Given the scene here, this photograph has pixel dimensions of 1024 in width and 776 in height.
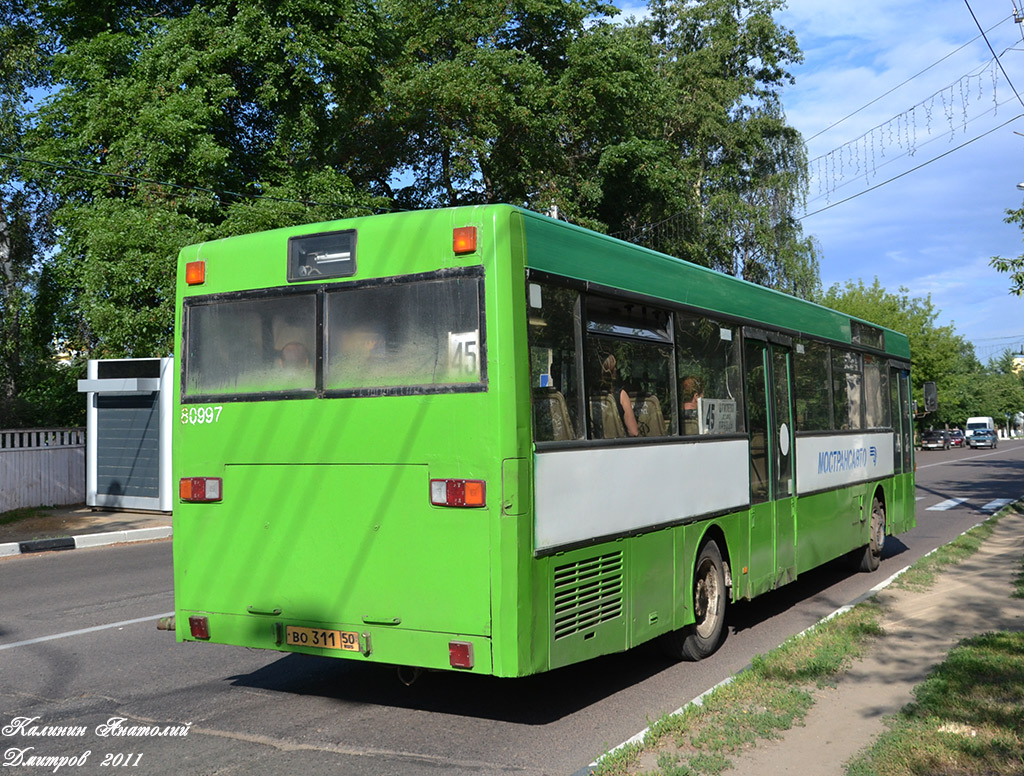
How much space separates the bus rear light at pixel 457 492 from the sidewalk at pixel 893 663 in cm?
188

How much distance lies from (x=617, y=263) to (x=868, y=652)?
11.7ft

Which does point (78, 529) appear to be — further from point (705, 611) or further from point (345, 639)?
point (345, 639)

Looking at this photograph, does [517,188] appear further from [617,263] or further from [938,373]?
[938,373]

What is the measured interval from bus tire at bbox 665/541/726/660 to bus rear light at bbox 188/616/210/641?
Result: 3413mm

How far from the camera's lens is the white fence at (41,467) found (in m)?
19.9

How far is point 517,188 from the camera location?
3031 cm

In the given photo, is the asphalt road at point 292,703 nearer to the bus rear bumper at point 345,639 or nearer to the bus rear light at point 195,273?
the bus rear bumper at point 345,639

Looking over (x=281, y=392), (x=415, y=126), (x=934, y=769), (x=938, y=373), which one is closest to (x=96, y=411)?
(x=415, y=126)

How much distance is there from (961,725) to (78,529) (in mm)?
15647

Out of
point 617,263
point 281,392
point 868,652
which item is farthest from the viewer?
point 868,652

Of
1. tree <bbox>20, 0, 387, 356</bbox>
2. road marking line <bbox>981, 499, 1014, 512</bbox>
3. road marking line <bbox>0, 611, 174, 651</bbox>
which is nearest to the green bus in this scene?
road marking line <bbox>0, 611, 174, 651</bbox>

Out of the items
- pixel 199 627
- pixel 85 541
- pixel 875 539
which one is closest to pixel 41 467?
pixel 85 541

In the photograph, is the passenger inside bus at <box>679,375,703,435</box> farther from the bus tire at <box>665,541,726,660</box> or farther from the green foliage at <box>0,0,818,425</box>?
the green foliage at <box>0,0,818,425</box>

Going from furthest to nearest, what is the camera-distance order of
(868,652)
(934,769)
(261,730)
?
(868,652), (261,730), (934,769)
